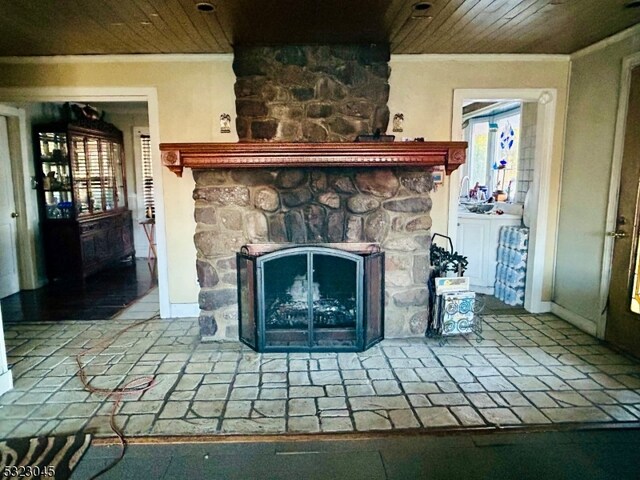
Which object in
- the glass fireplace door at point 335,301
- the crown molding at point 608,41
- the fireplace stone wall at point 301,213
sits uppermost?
the crown molding at point 608,41

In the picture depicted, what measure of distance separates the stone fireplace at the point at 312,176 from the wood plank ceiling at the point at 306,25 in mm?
269

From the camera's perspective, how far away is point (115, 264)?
6543mm

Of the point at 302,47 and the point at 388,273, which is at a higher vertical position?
the point at 302,47

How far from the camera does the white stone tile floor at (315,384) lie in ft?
7.96

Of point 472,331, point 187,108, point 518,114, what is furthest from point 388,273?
point 518,114

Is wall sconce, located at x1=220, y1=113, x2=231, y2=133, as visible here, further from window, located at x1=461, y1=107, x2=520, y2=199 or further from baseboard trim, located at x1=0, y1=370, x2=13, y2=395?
window, located at x1=461, y1=107, x2=520, y2=199

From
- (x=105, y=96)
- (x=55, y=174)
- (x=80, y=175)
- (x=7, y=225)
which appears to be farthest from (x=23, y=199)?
(x=105, y=96)

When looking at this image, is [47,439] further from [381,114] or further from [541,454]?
[381,114]

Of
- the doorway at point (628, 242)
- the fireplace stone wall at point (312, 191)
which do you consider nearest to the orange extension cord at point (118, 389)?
the fireplace stone wall at point (312, 191)

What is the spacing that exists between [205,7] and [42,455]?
8.85 feet

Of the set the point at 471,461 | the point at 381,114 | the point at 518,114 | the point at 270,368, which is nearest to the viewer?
the point at 471,461

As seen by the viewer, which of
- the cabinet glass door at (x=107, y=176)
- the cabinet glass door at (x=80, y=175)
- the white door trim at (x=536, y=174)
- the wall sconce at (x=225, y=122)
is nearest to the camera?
the wall sconce at (x=225, y=122)

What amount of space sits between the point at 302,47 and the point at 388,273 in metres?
2.01

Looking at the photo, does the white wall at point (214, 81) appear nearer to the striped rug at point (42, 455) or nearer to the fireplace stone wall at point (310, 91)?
the fireplace stone wall at point (310, 91)
